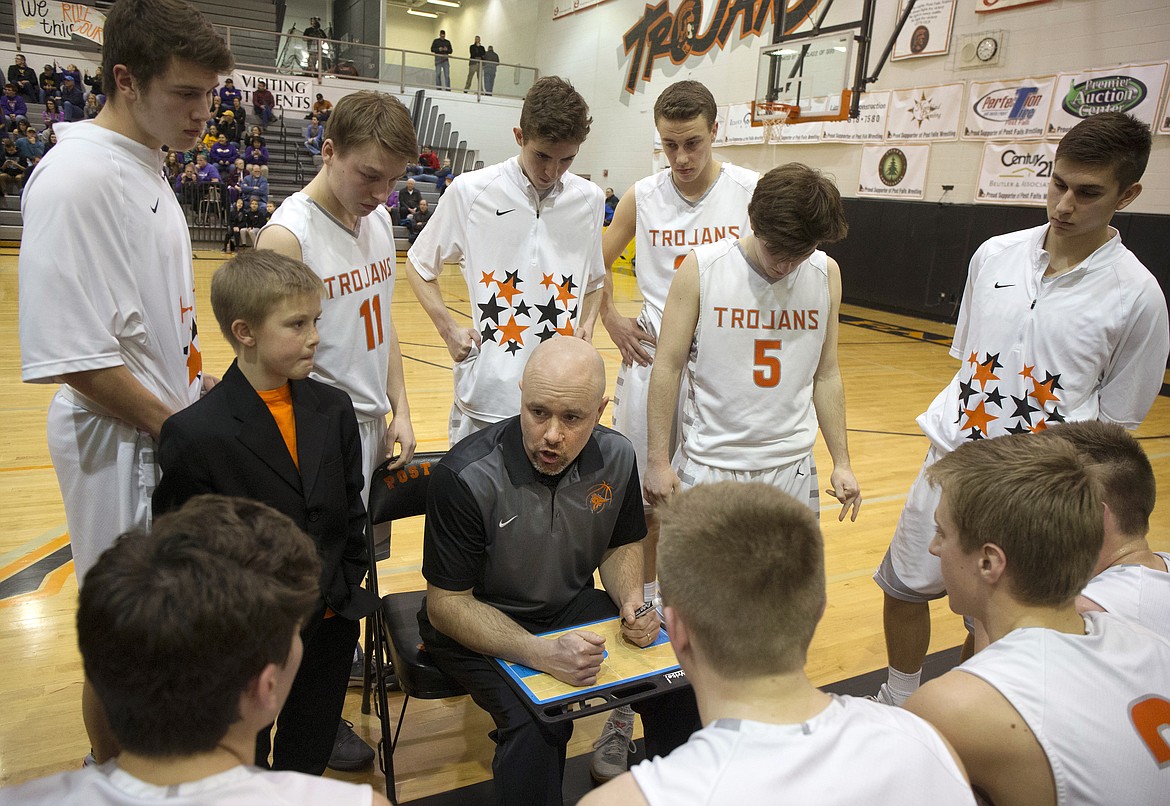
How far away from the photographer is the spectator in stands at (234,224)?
615 inches

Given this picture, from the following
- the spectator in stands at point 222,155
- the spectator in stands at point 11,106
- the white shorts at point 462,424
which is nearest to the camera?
the white shorts at point 462,424

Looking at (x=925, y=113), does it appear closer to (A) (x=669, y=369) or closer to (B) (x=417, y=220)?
(B) (x=417, y=220)

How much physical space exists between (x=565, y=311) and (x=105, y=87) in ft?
5.85

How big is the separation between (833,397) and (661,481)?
0.72 metres

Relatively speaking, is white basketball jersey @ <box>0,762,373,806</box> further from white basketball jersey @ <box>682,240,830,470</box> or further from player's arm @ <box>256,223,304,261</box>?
white basketball jersey @ <box>682,240,830,470</box>

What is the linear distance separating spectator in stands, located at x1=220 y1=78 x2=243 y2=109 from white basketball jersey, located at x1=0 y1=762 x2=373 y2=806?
2048 cm

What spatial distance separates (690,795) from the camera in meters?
1.11

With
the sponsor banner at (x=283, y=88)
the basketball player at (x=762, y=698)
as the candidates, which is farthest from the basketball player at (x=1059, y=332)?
the sponsor banner at (x=283, y=88)

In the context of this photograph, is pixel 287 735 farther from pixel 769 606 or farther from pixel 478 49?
pixel 478 49

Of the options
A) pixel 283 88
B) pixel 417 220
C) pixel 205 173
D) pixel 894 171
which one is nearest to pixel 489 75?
pixel 283 88

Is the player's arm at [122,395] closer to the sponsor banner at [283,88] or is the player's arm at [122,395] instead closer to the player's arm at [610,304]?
the player's arm at [610,304]

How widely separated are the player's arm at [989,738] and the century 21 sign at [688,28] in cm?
1566

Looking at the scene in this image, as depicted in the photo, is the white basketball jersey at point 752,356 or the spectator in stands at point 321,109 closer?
the white basketball jersey at point 752,356

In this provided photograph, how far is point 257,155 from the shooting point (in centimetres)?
1747
